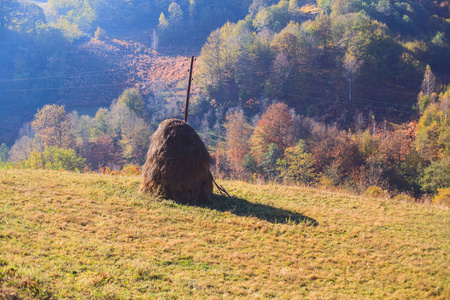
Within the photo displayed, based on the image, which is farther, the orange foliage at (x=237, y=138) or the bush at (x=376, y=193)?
the orange foliage at (x=237, y=138)

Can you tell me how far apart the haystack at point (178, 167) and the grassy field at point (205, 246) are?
52 centimetres

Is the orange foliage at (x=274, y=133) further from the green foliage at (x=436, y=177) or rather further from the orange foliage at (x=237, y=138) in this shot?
the green foliage at (x=436, y=177)

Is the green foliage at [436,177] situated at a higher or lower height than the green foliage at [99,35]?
lower

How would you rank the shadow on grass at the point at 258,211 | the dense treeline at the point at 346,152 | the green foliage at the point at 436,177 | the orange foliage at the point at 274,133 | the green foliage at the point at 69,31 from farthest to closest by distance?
the green foliage at the point at 69,31 < the orange foliage at the point at 274,133 < the dense treeline at the point at 346,152 < the green foliage at the point at 436,177 < the shadow on grass at the point at 258,211

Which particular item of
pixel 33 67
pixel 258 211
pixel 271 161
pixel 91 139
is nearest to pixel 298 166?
pixel 271 161

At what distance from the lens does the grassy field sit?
6293mm

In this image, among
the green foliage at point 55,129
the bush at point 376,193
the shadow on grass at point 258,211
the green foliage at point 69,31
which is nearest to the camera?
the shadow on grass at point 258,211

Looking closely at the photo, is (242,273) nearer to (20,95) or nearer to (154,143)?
(154,143)

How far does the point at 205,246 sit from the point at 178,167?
3.29 meters

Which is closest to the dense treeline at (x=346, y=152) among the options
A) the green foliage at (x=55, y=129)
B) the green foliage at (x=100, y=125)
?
the green foliage at (x=100, y=125)

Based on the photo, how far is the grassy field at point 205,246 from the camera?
20.6 ft

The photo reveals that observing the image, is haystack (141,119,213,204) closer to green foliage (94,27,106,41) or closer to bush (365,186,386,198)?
bush (365,186,386,198)

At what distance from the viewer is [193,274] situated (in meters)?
7.06

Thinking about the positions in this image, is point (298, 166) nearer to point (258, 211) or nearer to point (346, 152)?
point (346, 152)
